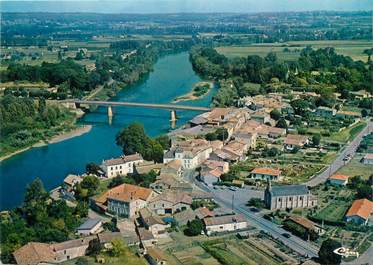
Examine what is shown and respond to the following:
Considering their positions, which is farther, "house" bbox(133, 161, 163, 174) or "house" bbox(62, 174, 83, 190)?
"house" bbox(133, 161, 163, 174)

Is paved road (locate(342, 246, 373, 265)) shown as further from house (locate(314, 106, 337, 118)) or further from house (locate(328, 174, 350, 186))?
house (locate(314, 106, 337, 118))

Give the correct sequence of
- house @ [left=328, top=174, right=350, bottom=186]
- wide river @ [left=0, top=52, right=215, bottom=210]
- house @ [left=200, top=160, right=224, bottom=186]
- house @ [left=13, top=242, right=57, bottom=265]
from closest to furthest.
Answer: house @ [left=13, top=242, right=57, bottom=265]
house @ [left=328, top=174, right=350, bottom=186]
house @ [left=200, top=160, right=224, bottom=186]
wide river @ [left=0, top=52, right=215, bottom=210]

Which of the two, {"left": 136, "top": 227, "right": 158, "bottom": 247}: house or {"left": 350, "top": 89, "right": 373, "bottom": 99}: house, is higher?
{"left": 136, "top": 227, "right": 158, "bottom": 247}: house

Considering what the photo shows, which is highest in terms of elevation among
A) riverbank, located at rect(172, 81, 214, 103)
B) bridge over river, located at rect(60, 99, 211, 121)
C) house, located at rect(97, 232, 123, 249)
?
house, located at rect(97, 232, 123, 249)

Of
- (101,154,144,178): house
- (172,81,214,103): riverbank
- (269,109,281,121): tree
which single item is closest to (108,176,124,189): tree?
(101,154,144,178): house

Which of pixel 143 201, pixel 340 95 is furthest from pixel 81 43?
pixel 143 201

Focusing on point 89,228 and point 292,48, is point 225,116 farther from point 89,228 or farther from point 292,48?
point 292,48

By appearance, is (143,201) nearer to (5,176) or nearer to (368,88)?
(5,176)

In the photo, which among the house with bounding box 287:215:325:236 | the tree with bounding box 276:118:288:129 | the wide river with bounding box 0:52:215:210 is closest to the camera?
the house with bounding box 287:215:325:236
